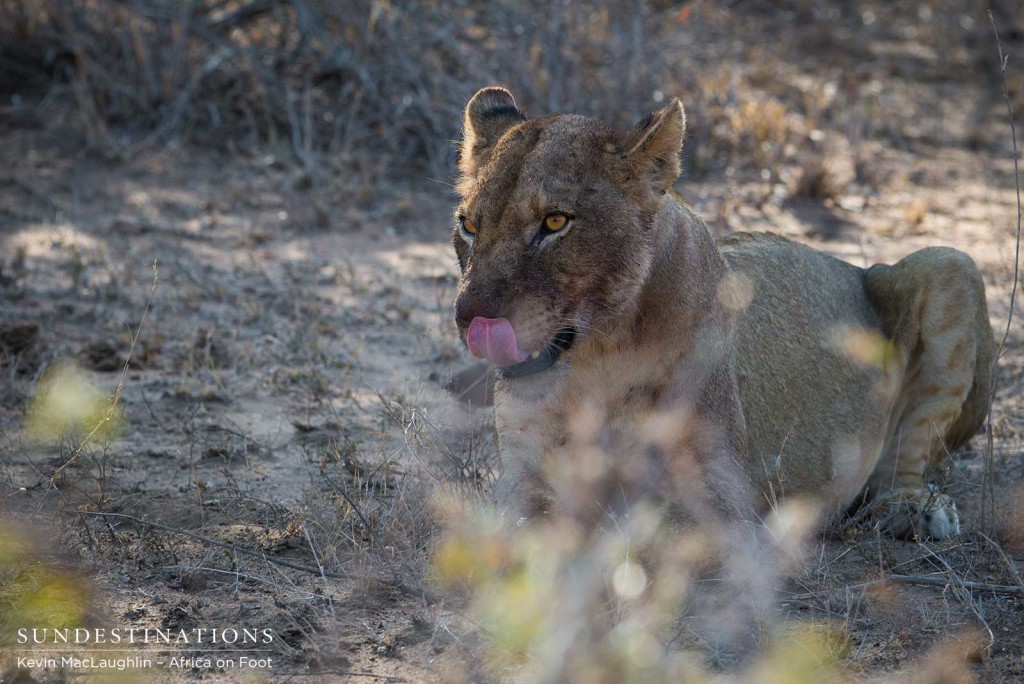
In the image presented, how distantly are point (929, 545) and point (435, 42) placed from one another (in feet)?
19.0

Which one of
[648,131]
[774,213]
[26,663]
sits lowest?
[774,213]

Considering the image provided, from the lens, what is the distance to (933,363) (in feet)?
16.0

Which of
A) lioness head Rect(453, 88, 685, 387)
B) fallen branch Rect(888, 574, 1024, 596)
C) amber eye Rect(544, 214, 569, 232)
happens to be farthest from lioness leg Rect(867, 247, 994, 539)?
amber eye Rect(544, 214, 569, 232)

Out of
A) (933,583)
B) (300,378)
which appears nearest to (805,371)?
(933,583)

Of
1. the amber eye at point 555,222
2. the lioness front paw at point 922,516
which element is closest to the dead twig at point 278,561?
the amber eye at point 555,222

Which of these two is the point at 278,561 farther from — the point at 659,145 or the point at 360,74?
the point at 360,74

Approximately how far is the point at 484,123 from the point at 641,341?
97cm

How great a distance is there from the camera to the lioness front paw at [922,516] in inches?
171

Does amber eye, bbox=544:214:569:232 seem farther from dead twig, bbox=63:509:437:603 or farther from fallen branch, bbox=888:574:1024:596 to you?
fallen branch, bbox=888:574:1024:596

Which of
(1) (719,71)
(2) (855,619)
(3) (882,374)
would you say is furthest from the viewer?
(1) (719,71)

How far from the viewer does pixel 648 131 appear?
3568 millimetres

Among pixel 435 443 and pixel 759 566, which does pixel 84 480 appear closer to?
pixel 435 443

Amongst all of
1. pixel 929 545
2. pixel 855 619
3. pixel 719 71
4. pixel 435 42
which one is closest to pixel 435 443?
pixel 855 619

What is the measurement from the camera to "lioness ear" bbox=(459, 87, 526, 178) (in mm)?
3941
